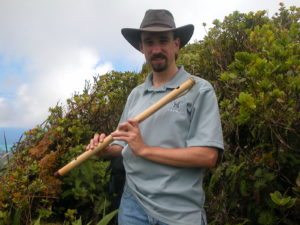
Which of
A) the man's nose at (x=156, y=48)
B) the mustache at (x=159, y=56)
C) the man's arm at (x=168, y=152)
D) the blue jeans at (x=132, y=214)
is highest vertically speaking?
the man's nose at (x=156, y=48)

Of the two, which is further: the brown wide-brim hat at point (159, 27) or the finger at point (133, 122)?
the brown wide-brim hat at point (159, 27)

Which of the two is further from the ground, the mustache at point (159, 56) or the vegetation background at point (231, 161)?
the mustache at point (159, 56)

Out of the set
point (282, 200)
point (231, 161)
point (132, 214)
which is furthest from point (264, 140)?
point (132, 214)

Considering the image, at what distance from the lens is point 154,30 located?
200 centimetres

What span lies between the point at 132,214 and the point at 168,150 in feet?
1.48

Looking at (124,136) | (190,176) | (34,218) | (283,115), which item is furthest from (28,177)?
(283,115)

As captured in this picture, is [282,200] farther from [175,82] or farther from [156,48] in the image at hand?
[156,48]

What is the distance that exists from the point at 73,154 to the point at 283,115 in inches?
62.9

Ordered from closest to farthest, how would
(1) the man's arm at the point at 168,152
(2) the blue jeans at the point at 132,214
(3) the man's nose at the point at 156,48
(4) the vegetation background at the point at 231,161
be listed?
(1) the man's arm at the point at 168,152, (2) the blue jeans at the point at 132,214, (3) the man's nose at the point at 156,48, (4) the vegetation background at the point at 231,161

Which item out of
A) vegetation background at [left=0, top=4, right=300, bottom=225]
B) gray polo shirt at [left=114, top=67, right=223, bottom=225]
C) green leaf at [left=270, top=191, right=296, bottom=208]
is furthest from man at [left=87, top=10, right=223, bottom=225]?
green leaf at [left=270, top=191, right=296, bottom=208]

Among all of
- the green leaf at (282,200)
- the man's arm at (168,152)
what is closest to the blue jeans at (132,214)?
the man's arm at (168,152)

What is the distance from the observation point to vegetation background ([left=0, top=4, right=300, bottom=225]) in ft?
7.50

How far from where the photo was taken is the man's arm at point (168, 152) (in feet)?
5.60

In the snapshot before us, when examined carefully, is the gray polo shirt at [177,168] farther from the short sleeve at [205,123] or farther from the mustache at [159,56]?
the mustache at [159,56]
